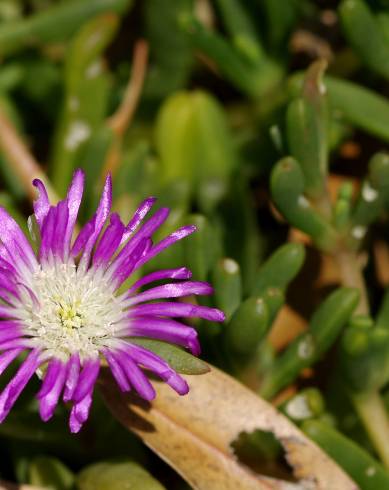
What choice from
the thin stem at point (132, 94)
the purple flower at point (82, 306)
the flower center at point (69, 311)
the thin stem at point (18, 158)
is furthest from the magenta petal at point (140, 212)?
the thin stem at point (132, 94)

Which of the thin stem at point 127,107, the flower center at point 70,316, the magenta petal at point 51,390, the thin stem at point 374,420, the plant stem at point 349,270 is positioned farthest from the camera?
the thin stem at point 127,107

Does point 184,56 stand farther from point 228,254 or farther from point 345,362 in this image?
point 345,362

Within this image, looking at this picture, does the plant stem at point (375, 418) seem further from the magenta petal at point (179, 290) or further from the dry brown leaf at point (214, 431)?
the magenta petal at point (179, 290)

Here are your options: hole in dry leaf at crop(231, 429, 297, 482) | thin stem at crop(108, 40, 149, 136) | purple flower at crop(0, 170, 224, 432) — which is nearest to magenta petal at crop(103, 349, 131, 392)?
purple flower at crop(0, 170, 224, 432)

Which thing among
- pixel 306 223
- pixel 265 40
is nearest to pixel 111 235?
pixel 306 223

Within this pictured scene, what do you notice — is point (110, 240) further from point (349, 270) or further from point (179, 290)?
point (349, 270)

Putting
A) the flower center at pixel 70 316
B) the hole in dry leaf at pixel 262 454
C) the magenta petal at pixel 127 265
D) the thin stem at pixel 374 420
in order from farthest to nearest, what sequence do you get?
the thin stem at pixel 374 420 < the hole in dry leaf at pixel 262 454 < the flower center at pixel 70 316 < the magenta petal at pixel 127 265
